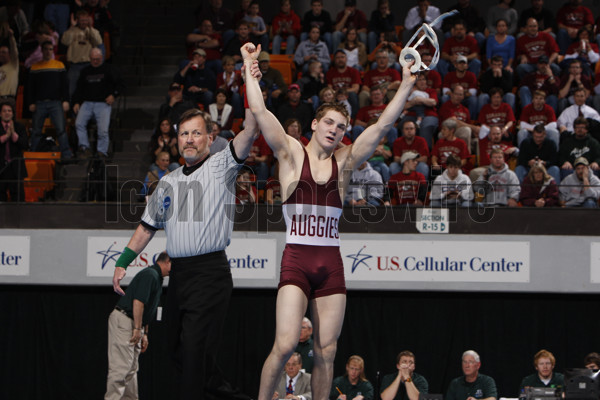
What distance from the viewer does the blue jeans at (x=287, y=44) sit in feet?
50.6

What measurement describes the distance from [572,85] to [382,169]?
4094mm

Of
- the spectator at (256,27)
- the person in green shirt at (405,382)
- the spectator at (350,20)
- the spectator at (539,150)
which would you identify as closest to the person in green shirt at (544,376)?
the person in green shirt at (405,382)

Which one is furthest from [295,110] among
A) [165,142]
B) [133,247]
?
[133,247]

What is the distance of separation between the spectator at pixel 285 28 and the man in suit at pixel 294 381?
24.0 feet

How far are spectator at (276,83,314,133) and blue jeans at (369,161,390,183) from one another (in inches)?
54.4

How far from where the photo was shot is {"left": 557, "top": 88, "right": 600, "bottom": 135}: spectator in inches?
509

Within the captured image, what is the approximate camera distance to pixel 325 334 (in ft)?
17.6

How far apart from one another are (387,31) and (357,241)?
219 inches

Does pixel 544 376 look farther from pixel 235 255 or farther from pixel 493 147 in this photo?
pixel 235 255

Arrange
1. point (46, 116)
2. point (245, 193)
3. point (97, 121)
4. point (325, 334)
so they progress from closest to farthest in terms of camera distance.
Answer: point (325, 334) → point (245, 193) → point (97, 121) → point (46, 116)

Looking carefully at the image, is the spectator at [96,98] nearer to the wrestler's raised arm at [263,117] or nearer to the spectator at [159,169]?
the spectator at [159,169]

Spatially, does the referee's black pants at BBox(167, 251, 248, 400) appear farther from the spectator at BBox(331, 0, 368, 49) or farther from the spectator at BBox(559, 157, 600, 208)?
the spectator at BBox(331, 0, 368, 49)

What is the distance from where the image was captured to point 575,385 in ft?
21.8

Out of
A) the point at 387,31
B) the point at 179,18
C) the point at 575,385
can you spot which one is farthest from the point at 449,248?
the point at 179,18
